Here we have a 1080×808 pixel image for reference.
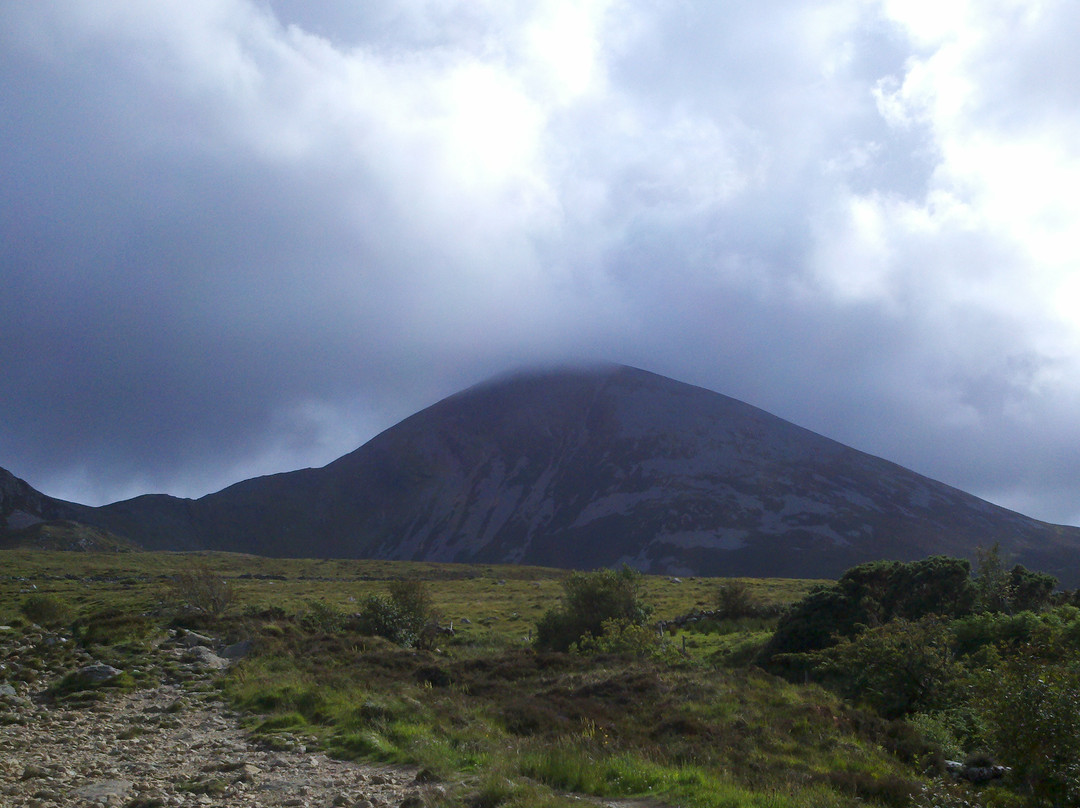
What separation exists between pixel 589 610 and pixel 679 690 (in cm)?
1760

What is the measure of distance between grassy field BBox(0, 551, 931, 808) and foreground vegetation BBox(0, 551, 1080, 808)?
8cm

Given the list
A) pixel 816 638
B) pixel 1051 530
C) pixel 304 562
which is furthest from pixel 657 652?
pixel 1051 530

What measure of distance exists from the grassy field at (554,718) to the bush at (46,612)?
0.50 meters

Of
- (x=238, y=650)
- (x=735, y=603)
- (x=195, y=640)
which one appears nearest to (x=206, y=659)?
(x=238, y=650)

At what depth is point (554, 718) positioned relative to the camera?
15.9 metres

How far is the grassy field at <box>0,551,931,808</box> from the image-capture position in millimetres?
11047

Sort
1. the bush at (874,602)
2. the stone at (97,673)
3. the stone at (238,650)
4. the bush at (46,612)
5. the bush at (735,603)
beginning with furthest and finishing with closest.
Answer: the bush at (735,603)
the bush at (46,612)
the bush at (874,602)
the stone at (238,650)
the stone at (97,673)

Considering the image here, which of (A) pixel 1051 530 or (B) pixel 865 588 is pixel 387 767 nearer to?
(B) pixel 865 588

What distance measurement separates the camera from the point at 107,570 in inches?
3142

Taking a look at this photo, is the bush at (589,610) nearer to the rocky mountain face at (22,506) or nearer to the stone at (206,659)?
the stone at (206,659)

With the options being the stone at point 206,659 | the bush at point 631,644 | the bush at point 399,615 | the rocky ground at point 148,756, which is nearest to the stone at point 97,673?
the rocky ground at point 148,756

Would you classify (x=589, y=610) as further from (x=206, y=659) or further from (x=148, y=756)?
(x=148, y=756)

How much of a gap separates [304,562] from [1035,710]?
113556 mm

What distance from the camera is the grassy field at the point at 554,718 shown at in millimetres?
11047
